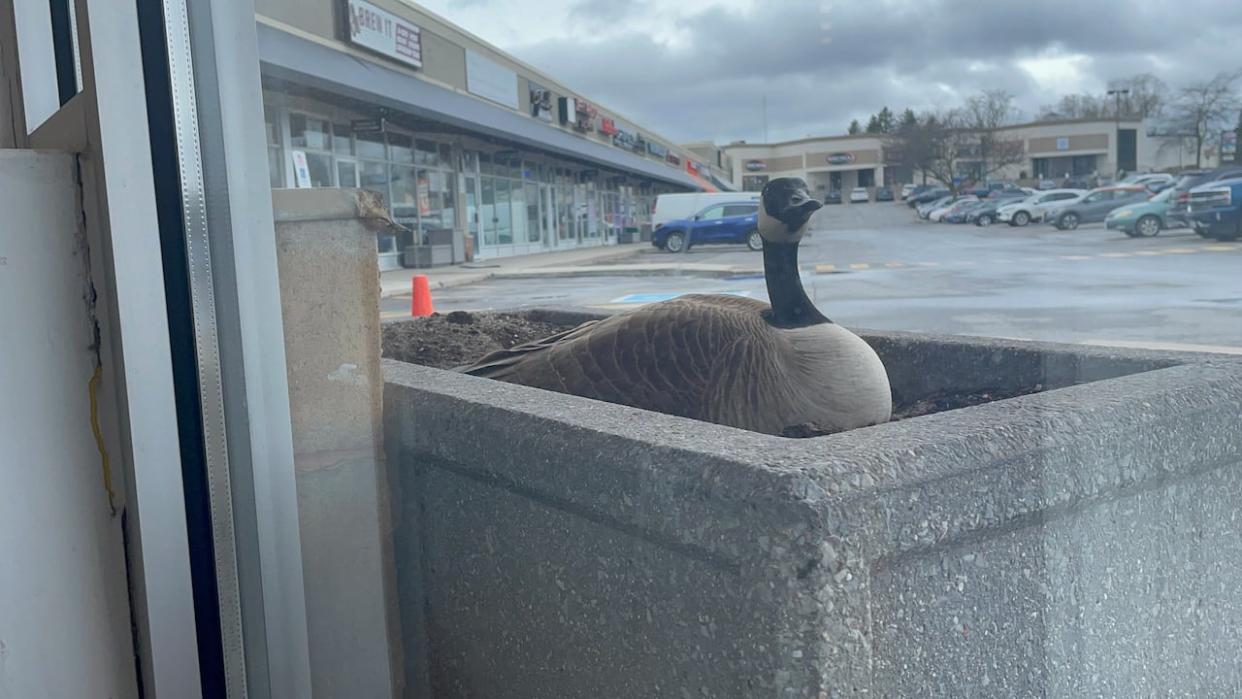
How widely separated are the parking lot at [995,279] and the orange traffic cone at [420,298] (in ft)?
0.32

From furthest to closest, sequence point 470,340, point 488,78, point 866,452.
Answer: point 470,340 < point 488,78 < point 866,452

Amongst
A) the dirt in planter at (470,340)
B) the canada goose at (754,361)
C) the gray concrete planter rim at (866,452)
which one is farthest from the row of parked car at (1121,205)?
Answer: the dirt in planter at (470,340)

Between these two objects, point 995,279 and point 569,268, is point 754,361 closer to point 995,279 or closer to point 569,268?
point 995,279

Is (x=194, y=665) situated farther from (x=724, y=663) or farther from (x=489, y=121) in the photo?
(x=489, y=121)

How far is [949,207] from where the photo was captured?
5.46 feet

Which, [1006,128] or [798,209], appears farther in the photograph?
[798,209]

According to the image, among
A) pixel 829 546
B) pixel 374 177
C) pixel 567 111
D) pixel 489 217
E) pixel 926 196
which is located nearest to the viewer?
pixel 829 546

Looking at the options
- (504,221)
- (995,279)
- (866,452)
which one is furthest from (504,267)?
(866,452)

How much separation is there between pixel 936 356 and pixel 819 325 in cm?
65

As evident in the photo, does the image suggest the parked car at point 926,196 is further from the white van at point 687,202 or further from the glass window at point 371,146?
the glass window at point 371,146

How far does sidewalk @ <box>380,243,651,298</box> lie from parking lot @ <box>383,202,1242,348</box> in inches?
2.1

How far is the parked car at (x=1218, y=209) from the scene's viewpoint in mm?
1325

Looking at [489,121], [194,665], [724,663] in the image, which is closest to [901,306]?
[489,121]

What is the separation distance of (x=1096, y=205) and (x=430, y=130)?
135 cm
